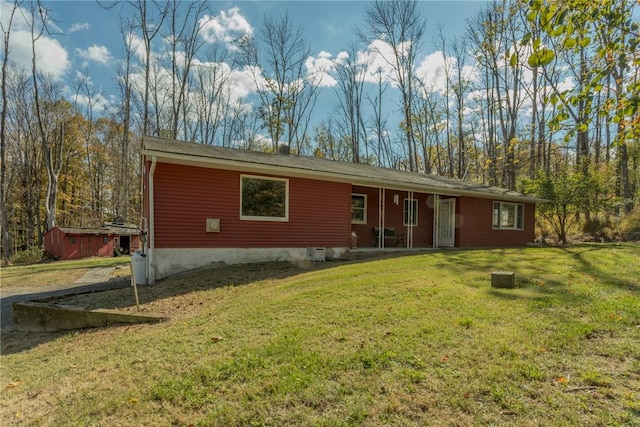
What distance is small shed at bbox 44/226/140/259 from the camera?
64.1 ft

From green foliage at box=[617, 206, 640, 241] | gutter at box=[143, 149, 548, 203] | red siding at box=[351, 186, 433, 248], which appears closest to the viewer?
gutter at box=[143, 149, 548, 203]

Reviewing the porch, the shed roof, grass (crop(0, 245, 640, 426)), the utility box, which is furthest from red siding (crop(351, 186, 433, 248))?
the shed roof

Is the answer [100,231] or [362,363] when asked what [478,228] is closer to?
A: [362,363]

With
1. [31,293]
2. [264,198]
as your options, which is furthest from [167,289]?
[31,293]

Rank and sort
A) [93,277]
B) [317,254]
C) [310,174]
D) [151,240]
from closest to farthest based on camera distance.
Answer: [151,240], [310,174], [317,254], [93,277]

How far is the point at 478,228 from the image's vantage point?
14.3 meters

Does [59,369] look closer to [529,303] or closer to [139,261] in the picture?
[139,261]

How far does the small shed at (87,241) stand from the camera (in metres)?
19.5

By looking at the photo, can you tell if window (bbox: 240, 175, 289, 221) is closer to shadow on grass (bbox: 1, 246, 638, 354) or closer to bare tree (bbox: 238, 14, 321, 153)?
shadow on grass (bbox: 1, 246, 638, 354)

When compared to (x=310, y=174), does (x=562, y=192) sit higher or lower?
lower

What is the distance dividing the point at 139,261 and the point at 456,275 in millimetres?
7580

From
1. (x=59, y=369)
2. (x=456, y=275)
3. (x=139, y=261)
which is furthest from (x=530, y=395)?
(x=139, y=261)

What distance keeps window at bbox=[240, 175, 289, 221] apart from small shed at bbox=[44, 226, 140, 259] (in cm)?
1291

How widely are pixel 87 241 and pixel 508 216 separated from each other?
76.9 ft
